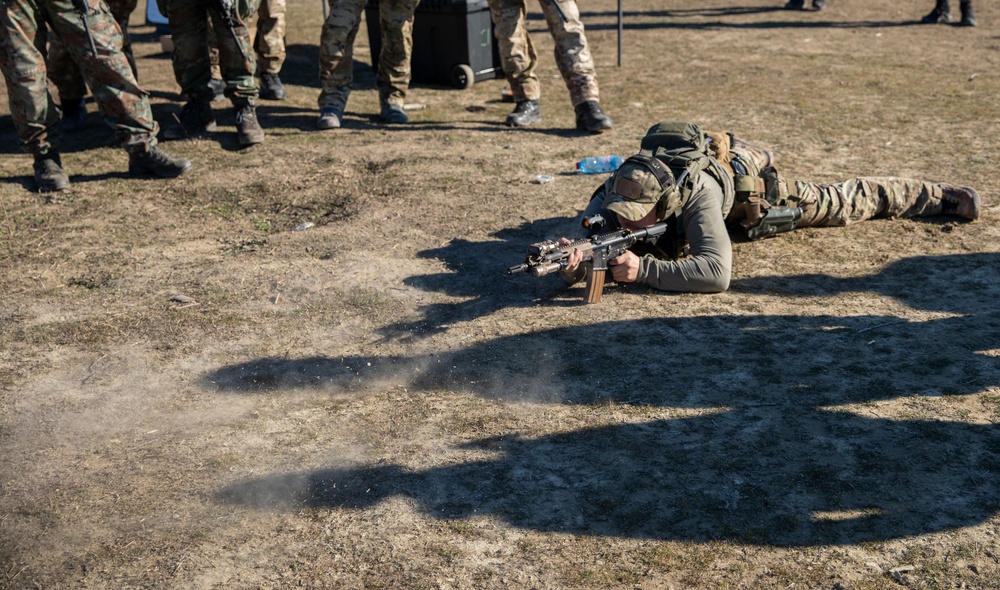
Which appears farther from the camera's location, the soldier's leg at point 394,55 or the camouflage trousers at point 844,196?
the soldier's leg at point 394,55

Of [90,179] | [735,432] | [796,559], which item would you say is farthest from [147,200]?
[796,559]

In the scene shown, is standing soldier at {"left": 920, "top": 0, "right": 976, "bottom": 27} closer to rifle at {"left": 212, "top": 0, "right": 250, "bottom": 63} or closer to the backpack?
the backpack

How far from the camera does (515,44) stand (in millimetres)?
7836

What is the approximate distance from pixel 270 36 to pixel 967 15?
8678mm

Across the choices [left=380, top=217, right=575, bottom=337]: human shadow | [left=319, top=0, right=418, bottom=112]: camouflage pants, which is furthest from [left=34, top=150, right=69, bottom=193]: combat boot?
[left=380, top=217, right=575, bottom=337]: human shadow

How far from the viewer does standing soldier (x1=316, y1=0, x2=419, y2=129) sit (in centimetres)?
778

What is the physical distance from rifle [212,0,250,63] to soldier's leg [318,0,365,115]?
2.50 ft

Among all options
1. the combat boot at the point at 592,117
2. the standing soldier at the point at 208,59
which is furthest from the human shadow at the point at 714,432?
the standing soldier at the point at 208,59

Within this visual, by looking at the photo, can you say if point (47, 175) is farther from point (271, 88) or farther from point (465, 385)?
point (465, 385)

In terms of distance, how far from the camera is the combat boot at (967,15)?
38.4 ft

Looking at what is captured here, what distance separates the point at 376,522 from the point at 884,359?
2478 millimetres

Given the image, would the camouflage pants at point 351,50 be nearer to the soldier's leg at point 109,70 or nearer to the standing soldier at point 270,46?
the standing soldier at point 270,46

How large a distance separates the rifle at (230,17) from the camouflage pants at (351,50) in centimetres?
78

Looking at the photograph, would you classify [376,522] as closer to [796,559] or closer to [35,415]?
[796,559]
